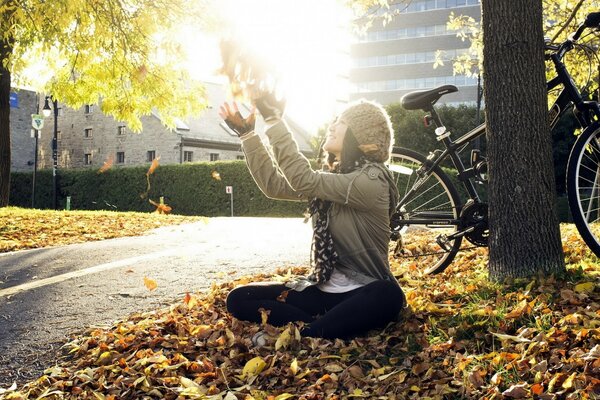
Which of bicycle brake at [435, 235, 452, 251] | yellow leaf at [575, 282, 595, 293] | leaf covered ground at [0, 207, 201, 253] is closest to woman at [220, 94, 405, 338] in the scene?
yellow leaf at [575, 282, 595, 293]

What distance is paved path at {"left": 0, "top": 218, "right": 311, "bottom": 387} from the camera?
3.86 m

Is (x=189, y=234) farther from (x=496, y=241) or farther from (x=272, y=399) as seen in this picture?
(x=272, y=399)

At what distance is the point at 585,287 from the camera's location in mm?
3473

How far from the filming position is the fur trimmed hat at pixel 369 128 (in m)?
3.38

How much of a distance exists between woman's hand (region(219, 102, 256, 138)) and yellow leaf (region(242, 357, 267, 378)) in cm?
122

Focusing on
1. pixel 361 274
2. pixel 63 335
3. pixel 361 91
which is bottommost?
pixel 63 335

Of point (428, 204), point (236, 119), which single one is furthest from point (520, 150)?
point (236, 119)

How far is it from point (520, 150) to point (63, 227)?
8.50m

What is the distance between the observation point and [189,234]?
30.1ft

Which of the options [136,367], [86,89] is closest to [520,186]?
[136,367]

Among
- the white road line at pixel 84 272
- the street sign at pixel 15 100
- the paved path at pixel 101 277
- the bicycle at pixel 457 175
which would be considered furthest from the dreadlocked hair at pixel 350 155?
the street sign at pixel 15 100

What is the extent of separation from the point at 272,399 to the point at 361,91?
79.4 meters

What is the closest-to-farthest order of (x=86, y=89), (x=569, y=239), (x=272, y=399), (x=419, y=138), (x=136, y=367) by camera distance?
1. (x=272, y=399)
2. (x=136, y=367)
3. (x=569, y=239)
4. (x=86, y=89)
5. (x=419, y=138)

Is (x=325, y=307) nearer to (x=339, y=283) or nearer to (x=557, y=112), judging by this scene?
(x=339, y=283)
